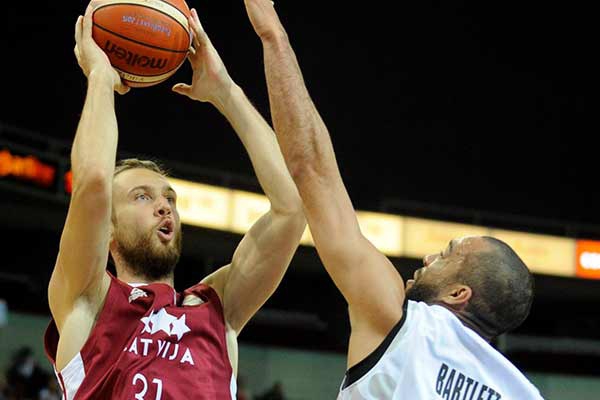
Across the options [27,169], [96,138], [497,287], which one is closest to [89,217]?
[96,138]

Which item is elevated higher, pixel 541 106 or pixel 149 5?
pixel 541 106

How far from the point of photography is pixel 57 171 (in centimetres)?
1393

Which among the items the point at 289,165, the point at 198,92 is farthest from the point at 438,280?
the point at 198,92

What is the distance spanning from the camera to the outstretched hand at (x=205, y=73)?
3.46 meters

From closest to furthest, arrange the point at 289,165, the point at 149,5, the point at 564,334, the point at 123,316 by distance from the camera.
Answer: the point at 289,165 → the point at 123,316 → the point at 149,5 → the point at 564,334

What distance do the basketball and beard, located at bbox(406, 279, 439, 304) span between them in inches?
50.4

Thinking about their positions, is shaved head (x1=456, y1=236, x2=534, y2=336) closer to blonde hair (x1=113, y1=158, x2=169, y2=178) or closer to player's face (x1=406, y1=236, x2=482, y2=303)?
player's face (x1=406, y1=236, x2=482, y2=303)

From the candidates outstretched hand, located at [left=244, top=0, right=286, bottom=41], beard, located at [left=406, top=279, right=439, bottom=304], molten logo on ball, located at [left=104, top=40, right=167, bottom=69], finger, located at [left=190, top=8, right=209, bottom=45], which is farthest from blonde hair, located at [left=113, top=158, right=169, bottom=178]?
beard, located at [left=406, top=279, right=439, bottom=304]

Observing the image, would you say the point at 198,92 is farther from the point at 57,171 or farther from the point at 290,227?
the point at 57,171

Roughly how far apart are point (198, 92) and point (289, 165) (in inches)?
37.9

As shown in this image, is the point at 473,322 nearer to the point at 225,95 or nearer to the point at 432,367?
the point at 432,367

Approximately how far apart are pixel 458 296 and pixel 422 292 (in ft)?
0.45

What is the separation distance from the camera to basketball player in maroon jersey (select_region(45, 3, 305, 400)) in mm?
2914

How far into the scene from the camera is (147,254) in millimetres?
3287
